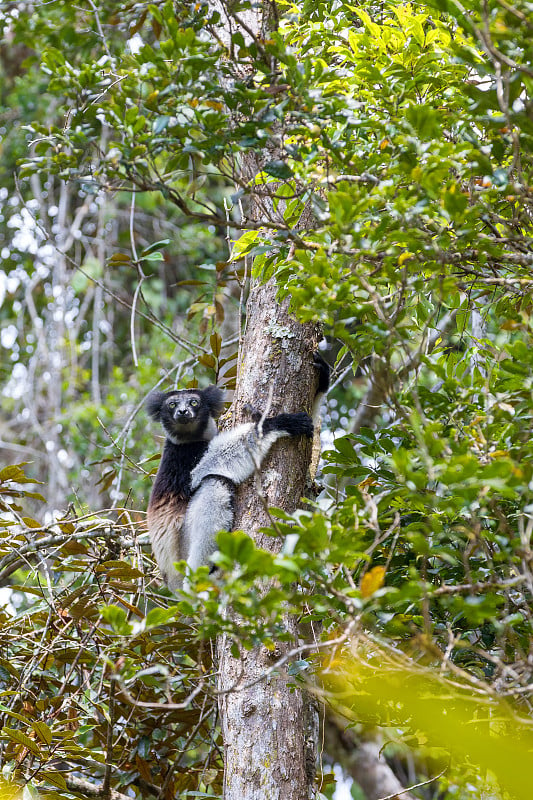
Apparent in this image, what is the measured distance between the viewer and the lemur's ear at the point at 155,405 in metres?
4.76

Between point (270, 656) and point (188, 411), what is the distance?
6.35 feet

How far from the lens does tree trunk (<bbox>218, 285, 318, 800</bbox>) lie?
2.70 meters

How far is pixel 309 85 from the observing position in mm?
2488

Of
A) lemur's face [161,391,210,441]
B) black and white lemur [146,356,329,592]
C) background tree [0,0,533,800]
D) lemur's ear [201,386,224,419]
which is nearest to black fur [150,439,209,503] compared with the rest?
black and white lemur [146,356,329,592]

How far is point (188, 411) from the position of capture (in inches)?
177

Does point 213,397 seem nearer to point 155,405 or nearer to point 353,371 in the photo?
point 155,405

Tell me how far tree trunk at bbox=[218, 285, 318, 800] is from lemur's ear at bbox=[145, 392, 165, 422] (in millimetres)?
1301

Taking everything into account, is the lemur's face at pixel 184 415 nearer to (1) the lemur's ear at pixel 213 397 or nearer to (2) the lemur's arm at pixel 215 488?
(1) the lemur's ear at pixel 213 397

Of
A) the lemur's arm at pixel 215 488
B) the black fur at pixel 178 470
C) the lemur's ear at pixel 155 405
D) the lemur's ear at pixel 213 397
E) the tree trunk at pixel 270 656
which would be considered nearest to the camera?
the tree trunk at pixel 270 656

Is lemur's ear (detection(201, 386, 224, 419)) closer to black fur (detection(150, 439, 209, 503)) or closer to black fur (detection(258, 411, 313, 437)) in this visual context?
black fur (detection(150, 439, 209, 503))

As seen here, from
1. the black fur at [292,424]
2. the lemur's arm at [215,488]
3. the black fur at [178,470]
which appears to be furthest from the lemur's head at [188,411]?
the black fur at [292,424]

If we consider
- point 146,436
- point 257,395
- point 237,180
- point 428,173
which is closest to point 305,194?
point 237,180

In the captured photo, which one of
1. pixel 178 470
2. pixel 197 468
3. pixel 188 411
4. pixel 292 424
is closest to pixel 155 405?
pixel 188 411

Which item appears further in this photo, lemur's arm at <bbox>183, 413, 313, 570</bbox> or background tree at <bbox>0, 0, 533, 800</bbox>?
lemur's arm at <bbox>183, 413, 313, 570</bbox>
